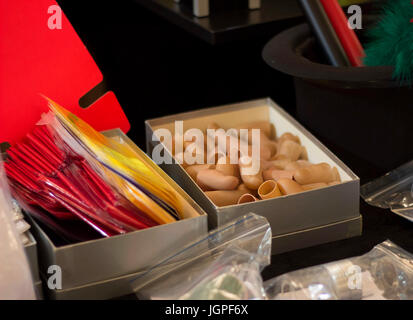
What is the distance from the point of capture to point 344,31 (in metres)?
0.97

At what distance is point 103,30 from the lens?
1255 mm

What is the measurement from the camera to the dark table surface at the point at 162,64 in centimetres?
125

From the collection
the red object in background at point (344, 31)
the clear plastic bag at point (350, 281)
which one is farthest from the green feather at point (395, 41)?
the clear plastic bag at point (350, 281)

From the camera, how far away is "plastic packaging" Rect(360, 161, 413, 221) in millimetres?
870

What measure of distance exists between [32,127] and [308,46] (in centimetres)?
42

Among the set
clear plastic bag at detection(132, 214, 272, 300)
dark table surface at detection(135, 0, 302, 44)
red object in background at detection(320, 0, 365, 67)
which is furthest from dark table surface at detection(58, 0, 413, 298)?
clear plastic bag at detection(132, 214, 272, 300)

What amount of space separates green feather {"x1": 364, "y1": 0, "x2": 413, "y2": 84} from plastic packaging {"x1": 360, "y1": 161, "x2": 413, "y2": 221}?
0.13m

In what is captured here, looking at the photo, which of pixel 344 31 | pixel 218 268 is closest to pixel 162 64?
pixel 344 31

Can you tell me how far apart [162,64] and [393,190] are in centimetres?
57

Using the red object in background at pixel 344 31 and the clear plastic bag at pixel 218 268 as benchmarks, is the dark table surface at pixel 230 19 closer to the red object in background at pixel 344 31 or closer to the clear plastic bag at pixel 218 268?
the red object in background at pixel 344 31

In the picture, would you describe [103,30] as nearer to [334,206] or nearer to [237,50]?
[237,50]

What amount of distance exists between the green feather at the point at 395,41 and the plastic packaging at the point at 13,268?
1.62 feet
